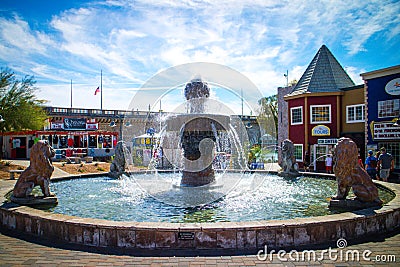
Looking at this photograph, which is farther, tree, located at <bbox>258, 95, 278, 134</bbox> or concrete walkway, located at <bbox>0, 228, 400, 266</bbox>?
tree, located at <bbox>258, 95, 278, 134</bbox>

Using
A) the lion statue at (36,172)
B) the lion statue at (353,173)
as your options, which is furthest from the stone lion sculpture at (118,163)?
the lion statue at (353,173)

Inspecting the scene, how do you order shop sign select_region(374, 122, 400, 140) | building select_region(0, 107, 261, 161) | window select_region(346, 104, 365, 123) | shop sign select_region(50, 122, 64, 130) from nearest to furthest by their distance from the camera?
shop sign select_region(374, 122, 400, 140) < window select_region(346, 104, 365, 123) < building select_region(0, 107, 261, 161) < shop sign select_region(50, 122, 64, 130)

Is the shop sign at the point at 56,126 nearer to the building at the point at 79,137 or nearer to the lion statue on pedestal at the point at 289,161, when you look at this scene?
the building at the point at 79,137

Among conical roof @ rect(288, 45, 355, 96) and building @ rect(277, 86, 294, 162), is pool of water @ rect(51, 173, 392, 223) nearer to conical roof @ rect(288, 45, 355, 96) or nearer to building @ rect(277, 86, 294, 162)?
conical roof @ rect(288, 45, 355, 96)

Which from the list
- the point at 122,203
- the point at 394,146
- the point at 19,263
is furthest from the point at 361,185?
the point at 394,146

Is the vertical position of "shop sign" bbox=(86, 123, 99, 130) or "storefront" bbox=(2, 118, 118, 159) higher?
"shop sign" bbox=(86, 123, 99, 130)

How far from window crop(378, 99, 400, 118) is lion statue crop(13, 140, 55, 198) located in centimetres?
1884

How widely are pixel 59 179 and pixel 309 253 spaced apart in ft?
39.4

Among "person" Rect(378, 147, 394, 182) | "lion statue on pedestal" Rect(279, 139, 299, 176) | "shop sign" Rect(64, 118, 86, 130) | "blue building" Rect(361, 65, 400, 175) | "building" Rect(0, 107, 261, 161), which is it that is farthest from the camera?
"shop sign" Rect(64, 118, 86, 130)

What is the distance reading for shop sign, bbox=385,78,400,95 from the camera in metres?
18.5

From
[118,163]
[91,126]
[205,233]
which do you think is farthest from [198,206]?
[91,126]

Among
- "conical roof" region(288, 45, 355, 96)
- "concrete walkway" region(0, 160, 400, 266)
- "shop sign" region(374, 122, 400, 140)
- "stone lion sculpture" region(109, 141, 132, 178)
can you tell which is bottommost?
"concrete walkway" region(0, 160, 400, 266)

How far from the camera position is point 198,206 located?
8500 mm

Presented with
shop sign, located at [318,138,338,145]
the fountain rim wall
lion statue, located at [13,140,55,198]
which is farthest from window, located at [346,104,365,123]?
lion statue, located at [13,140,55,198]
